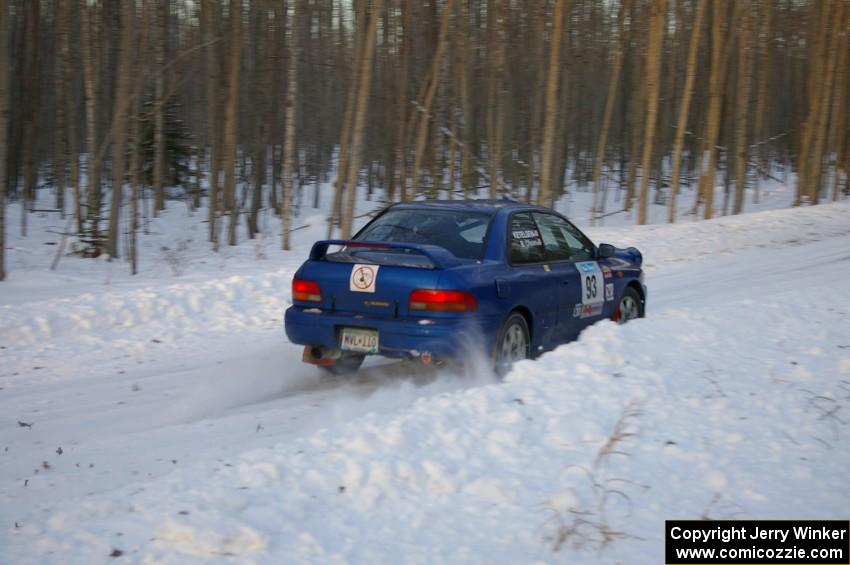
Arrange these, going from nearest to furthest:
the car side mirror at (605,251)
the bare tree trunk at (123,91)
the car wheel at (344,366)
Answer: the car wheel at (344,366)
the car side mirror at (605,251)
the bare tree trunk at (123,91)

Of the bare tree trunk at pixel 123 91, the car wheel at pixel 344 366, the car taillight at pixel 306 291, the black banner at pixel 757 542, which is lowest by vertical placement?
the car wheel at pixel 344 366

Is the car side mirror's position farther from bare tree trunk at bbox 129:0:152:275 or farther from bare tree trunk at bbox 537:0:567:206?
bare tree trunk at bbox 129:0:152:275

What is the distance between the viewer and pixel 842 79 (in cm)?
2698

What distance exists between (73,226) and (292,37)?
9673 mm

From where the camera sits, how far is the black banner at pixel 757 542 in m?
3.90

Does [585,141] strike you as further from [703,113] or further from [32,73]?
[32,73]

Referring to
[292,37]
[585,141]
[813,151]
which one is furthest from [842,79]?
[292,37]

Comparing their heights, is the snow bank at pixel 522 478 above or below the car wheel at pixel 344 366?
above

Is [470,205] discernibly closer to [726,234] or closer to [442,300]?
[442,300]

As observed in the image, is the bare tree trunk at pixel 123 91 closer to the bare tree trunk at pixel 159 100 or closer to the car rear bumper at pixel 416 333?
the bare tree trunk at pixel 159 100

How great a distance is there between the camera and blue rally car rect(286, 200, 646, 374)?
6574 millimetres

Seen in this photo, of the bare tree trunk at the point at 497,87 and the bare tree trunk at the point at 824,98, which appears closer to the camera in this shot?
the bare tree trunk at the point at 497,87

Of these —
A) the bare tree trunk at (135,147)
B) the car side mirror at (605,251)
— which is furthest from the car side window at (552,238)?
the bare tree trunk at (135,147)

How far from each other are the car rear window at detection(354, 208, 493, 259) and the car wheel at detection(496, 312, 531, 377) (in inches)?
25.5
